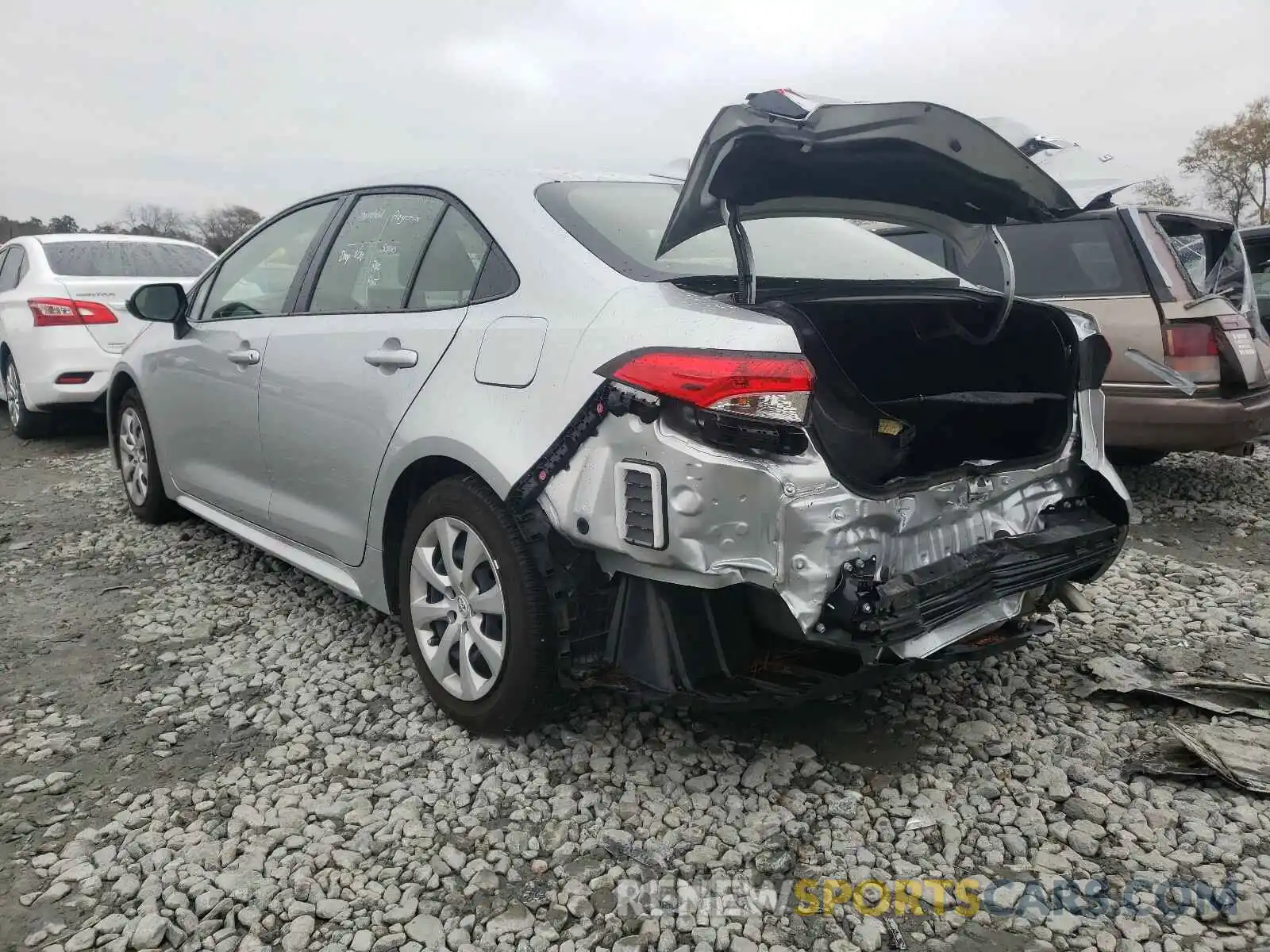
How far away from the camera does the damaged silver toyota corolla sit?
6.87ft

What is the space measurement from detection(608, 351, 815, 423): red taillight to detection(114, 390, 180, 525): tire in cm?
348

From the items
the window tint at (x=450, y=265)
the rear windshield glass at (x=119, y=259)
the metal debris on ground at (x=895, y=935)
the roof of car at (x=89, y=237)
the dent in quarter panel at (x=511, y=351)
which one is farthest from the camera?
the roof of car at (x=89, y=237)

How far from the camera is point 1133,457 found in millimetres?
5891

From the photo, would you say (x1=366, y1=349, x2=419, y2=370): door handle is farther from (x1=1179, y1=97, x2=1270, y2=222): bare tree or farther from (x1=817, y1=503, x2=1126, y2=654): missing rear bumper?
(x1=1179, y1=97, x2=1270, y2=222): bare tree


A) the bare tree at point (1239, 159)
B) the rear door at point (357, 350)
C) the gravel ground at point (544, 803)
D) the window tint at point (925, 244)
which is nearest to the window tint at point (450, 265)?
the rear door at point (357, 350)

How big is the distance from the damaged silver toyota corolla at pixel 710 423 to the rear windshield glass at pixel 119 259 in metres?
4.96

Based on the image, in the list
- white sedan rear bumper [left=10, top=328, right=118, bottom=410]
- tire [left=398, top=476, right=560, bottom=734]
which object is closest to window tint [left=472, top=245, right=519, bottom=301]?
tire [left=398, top=476, right=560, bottom=734]

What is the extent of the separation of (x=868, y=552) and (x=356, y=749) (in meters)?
1.60

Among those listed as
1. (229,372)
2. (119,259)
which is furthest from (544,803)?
(119,259)

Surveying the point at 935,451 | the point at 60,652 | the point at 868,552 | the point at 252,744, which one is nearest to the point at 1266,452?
the point at 935,451

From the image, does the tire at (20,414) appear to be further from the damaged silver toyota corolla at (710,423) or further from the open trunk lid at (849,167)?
the open trunk lid at (849,167)

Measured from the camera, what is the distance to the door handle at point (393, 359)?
2.75 metres

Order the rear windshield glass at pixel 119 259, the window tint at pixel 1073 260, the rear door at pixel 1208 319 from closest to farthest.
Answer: the rear door at pixel 1208 319
the window tint at pixel 1073 260
the rear windshield glass at pixel 119 259

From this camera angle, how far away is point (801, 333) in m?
2.11
